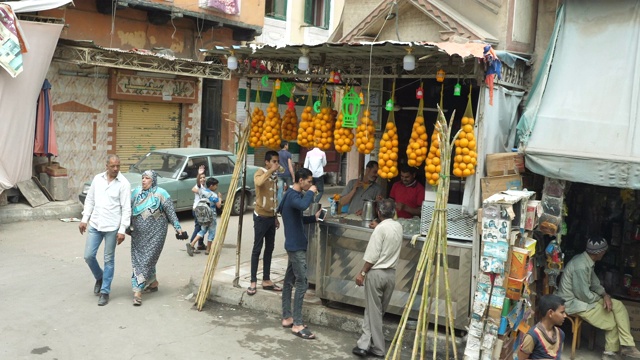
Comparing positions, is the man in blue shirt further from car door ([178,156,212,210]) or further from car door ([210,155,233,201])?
car door ([210,155,233,201])

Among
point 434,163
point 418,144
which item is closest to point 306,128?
point 418,144

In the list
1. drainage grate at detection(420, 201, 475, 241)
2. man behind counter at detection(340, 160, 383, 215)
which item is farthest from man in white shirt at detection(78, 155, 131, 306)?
drainage grate at detection(420, 201, 475, 241)

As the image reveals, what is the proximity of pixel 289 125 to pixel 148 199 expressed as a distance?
2288 mm

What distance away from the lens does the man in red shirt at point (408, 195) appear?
8969 millimetres

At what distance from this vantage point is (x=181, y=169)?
1444 cm

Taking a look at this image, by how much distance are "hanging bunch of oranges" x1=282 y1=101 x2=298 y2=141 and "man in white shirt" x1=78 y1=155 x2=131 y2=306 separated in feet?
7.90

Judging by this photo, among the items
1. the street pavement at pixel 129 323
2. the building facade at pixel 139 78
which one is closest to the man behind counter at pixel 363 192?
the street pavement at pixel 129 323

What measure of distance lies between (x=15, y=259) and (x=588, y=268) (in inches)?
332

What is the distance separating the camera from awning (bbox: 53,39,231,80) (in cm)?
1491

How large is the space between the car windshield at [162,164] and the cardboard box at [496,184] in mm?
8675

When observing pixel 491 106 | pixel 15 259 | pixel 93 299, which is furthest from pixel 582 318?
pixel 15 259

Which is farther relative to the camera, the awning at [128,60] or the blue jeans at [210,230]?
the awning at [128,60]

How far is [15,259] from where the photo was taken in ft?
34.3

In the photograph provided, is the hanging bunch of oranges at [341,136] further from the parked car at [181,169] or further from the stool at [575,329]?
the parked car at [181,169]
